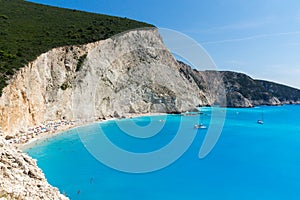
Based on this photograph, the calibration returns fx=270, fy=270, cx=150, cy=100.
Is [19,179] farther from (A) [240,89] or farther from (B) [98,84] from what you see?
(A) [240,89]

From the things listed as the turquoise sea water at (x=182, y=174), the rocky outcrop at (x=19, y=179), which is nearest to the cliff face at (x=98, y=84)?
the turquoise sea water at (x=182, y=174)

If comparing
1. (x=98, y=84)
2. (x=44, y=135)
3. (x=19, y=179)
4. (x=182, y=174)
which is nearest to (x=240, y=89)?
(x=98, y=84)

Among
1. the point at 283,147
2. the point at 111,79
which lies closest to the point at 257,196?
the point at 283,147

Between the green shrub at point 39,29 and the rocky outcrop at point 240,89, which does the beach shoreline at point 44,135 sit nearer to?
the green shrub at point 39,29

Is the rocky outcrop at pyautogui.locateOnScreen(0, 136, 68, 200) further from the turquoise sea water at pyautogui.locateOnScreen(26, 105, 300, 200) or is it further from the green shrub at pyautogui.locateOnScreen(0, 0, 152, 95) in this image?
the green shrub at pyautogui.locateOnScreen(0, 0, 152, 95)

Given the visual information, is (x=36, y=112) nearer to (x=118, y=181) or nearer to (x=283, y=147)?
(x=118, y=181)
